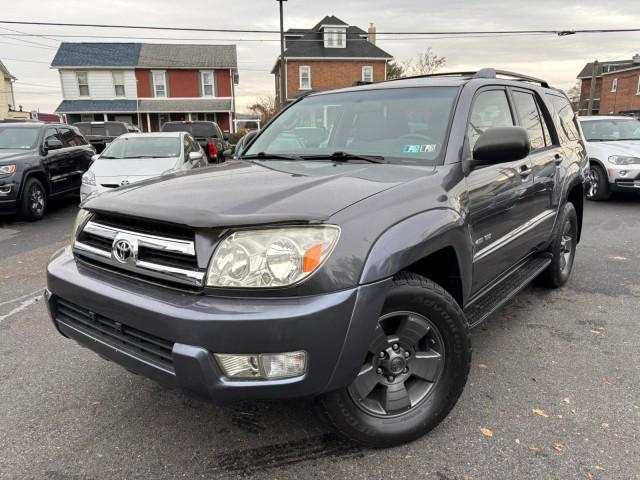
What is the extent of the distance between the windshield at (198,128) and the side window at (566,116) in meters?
13.9

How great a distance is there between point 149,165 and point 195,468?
23.6ft

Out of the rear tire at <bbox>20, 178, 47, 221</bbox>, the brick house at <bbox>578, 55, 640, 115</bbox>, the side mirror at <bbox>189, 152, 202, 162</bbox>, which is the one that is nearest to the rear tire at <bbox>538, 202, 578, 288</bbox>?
the side mirror at <bbox>189, 152, 202, 162</bbox>

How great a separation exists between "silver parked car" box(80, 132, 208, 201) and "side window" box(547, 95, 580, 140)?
19.9 ft

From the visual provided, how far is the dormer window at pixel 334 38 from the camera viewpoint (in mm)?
36281

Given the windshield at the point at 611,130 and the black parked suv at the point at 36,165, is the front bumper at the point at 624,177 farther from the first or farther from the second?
the black parked suv at the point at 36,165

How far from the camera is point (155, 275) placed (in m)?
2.13

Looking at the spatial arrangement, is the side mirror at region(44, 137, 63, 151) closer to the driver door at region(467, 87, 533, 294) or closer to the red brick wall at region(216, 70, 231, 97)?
the driver door at region(467, 87, 533, 294)

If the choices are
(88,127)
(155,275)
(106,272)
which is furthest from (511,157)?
(88,127)

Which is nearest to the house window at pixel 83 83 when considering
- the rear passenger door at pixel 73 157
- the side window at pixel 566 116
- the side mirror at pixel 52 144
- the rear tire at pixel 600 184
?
the rear passenger door at pixel 73 157

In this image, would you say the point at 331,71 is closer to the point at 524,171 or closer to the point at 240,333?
the point at 524,171

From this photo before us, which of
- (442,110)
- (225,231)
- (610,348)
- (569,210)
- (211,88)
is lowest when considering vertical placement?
(610,348)

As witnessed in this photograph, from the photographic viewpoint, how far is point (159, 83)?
113 ft

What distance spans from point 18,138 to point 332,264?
9.40m

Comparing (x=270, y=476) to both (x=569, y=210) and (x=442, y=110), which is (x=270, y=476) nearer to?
(x=442, y=110)
